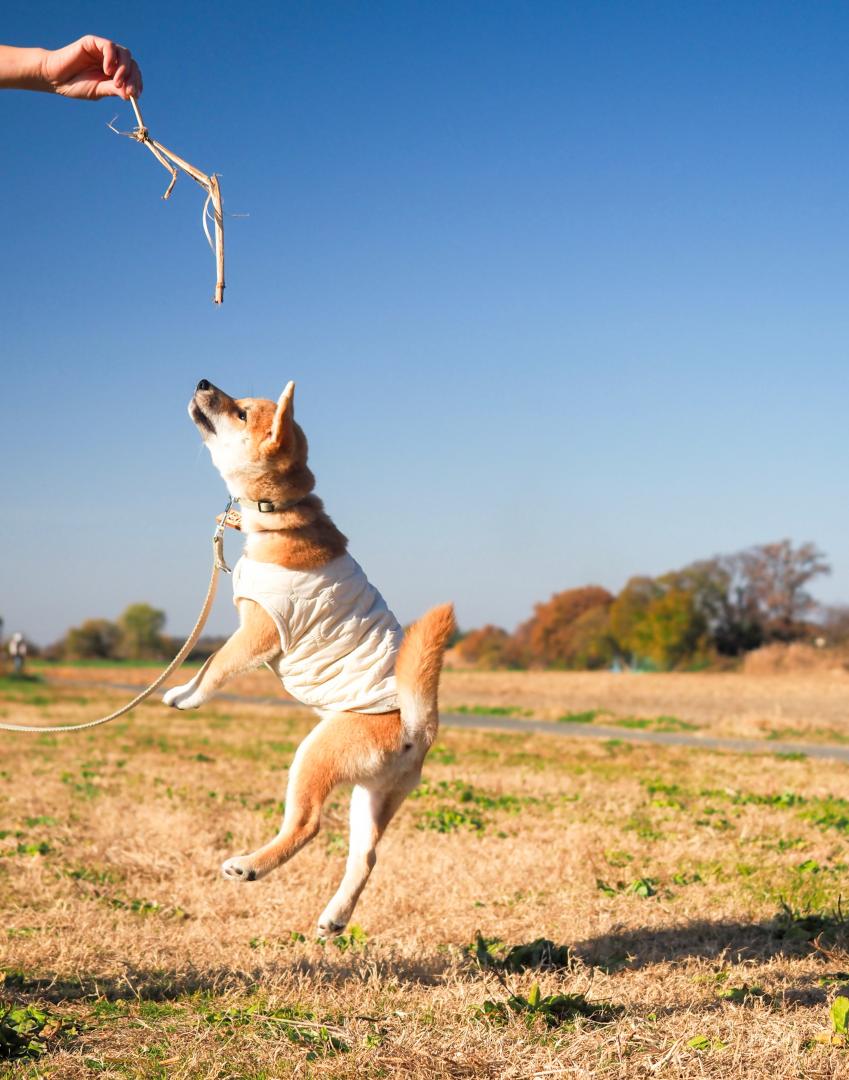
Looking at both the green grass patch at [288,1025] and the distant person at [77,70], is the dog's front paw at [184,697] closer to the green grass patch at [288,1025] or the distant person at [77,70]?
the green grass patch at [288,1025]

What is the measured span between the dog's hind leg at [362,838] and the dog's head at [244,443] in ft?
4.40

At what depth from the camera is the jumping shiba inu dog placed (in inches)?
161

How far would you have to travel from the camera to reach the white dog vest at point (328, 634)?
13.4 ft

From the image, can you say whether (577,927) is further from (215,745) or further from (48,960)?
(215,745)

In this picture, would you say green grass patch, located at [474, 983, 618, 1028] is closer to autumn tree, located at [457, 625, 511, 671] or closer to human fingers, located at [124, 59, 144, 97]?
human fingers, located at [124, 59, 144, 97]

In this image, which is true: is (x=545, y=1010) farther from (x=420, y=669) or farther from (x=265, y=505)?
(x=265, y=505)

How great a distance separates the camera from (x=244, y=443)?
4176 millimetres

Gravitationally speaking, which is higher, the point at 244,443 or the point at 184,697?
the point at 244,443

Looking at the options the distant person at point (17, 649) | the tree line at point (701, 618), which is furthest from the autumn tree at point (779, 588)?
the distant person at point (17, 649)

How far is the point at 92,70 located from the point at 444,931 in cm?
484

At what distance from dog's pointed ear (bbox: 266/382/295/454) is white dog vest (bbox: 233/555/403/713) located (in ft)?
1.61

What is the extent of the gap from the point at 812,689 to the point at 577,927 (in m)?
30.4

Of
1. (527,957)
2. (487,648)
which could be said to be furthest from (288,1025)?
(487,648)

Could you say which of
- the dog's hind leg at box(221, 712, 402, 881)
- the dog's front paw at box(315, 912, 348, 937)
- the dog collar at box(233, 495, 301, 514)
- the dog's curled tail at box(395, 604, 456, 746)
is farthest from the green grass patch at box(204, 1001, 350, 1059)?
the dog collar at box(233, 495, 301, 514)
